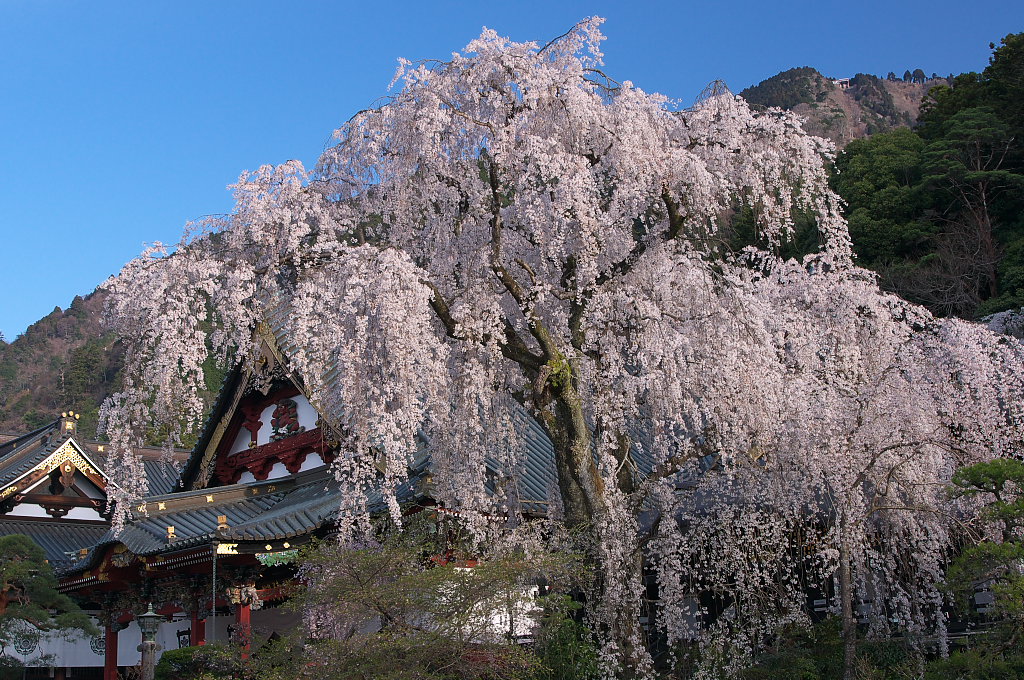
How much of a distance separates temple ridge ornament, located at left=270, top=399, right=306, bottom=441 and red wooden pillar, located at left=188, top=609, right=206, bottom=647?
297 cm

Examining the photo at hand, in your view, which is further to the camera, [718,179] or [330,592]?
[718,179]

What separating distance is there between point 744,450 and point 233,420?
896 centimetres

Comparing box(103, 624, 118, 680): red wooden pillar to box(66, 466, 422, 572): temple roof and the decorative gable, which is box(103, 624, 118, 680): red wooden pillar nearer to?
box(66, 466, 422, 572): temple roof

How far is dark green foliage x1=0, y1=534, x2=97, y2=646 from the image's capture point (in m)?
10.3

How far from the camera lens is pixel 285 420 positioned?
1398cm

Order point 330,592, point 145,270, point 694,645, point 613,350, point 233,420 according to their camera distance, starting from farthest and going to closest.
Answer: point 233,420 → point 694,645 → point 613,350 → point 145,270 → point 330,592

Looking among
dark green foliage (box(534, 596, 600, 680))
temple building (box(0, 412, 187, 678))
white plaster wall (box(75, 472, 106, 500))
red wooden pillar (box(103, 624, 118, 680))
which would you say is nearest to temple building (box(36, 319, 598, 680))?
red wooden pillar (box(103, 624, 118, 680))

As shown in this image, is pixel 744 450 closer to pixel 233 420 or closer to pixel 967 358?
pixel 967 358

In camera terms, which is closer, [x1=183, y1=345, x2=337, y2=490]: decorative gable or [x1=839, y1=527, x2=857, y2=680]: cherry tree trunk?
[x1=839, y1=527, x2=857, y2=680]: cherry tree trunk

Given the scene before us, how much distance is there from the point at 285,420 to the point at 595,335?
6726 millimetres

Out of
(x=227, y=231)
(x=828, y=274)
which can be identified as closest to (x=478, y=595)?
(x=227, y=231)

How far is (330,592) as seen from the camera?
7188 mm

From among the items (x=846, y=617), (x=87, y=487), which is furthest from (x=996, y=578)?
(x=87, y=487)

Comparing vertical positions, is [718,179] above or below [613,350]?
above
